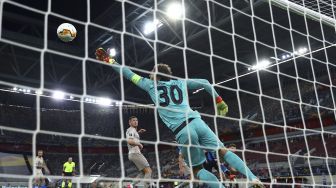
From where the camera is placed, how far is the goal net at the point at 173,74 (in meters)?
13.8

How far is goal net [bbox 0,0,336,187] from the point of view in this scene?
13.8 metres

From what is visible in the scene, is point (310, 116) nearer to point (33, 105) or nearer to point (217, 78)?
point (217, 78)

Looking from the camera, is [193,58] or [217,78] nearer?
[193,58]

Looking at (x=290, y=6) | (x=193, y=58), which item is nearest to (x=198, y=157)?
(x=290, y=6)

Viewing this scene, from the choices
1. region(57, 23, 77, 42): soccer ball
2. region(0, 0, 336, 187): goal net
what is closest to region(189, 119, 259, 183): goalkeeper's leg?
region(57, 23, 77, 42): soccer ball

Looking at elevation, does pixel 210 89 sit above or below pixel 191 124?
above

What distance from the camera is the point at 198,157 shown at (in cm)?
423

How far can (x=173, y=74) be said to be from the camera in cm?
2064

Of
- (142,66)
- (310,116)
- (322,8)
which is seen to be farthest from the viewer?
(310,116)

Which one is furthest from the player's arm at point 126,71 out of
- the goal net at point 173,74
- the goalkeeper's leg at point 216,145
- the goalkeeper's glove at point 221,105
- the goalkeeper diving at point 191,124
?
the goal net at point 173,74

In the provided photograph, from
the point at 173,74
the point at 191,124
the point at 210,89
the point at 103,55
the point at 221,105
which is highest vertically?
the point at 173,74

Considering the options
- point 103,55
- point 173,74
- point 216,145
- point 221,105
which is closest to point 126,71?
point 103,55

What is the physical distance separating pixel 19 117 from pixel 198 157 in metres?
22.5

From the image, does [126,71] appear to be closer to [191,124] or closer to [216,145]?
[191,124]
